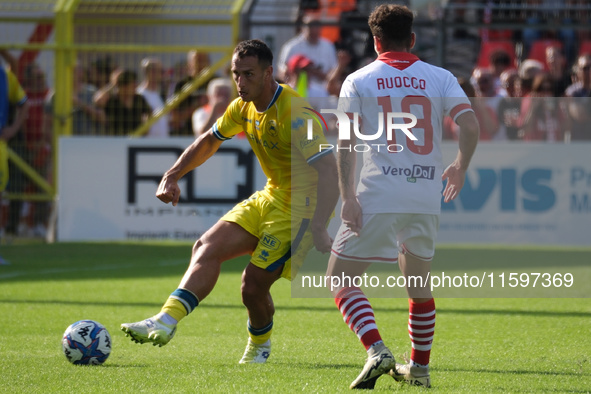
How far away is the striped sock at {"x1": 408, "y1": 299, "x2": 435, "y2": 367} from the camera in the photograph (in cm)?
541

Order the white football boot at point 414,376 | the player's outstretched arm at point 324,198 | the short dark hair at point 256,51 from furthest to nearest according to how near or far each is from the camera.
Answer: the short dark hair at point 256,51 < the player's outstretched arm at point 324,198 < the white football boot at point 414,376

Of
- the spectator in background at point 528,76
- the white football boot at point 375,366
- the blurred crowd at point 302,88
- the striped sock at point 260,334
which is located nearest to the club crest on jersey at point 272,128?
the striped sock at point 260,334

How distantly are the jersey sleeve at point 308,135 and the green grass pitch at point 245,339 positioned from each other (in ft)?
4.19

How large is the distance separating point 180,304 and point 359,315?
1.01 metres

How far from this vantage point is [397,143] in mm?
5172

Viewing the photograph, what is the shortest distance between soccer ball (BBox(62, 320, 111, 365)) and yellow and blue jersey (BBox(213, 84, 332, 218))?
134cm

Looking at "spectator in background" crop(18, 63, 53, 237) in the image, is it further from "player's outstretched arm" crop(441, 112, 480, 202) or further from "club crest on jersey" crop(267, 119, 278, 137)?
"player's outstretched arm" crop(441, 112, 480, 202)

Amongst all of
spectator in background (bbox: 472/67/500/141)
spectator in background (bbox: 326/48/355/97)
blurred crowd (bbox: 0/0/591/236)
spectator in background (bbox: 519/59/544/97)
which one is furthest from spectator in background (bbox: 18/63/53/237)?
spectator in background (bbox: 519/59/544/97)

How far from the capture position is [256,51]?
583cm

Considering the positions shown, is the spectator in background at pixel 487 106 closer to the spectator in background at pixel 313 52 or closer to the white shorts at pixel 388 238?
the spectator in background at pixel 313 52

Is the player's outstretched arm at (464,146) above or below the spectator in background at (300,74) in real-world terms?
below

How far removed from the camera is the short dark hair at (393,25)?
5.21 metres

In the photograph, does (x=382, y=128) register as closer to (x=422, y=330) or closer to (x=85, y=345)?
(x=422, y=330)

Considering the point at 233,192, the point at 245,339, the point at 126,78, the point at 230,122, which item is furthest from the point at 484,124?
the point at 230,122
